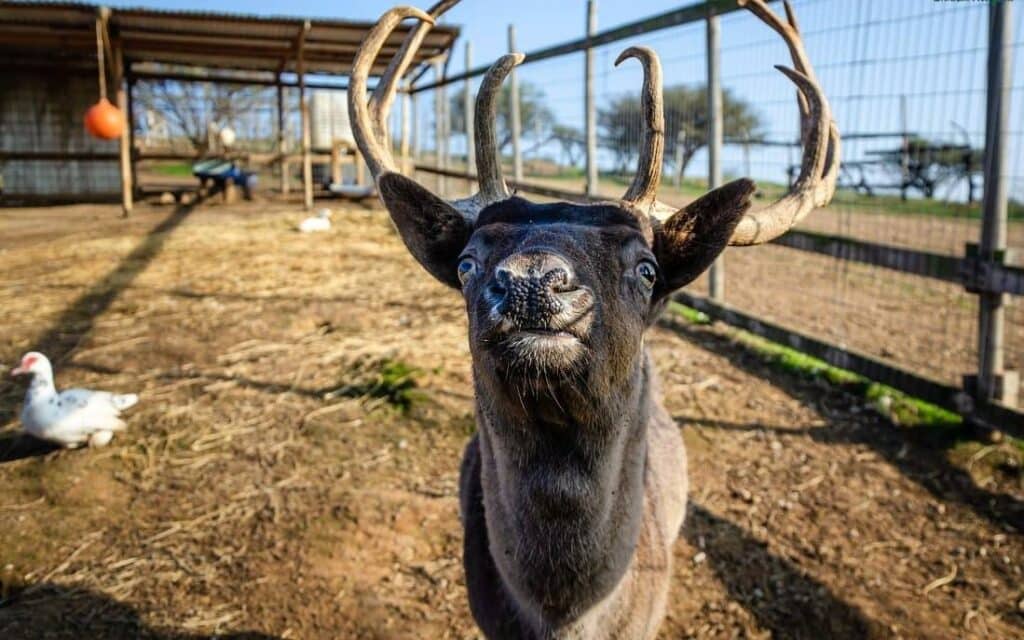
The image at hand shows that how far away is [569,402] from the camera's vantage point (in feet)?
5.98

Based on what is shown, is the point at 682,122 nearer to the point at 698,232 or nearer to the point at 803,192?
the point at 803,192

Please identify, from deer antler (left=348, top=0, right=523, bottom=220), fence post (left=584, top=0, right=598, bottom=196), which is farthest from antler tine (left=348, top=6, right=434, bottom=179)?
fence post (left=584, top=0, right=598, bottom=196)

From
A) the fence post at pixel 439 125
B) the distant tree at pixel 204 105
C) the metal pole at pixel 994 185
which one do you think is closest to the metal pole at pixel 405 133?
the fence post at pixel 439 125

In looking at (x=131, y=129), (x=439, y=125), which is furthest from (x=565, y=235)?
(x=131, y=129)

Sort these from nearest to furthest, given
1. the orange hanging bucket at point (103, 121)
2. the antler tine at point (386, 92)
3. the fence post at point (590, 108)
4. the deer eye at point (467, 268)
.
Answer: the deer eye at point (467, 268)
the antler tine at point (386, 92)
the fence post at point (590, 108)
the orange hanging bucket at point (103, 121)

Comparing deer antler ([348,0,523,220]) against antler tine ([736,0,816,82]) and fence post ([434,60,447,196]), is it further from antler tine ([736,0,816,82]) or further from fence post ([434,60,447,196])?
fence post ([434,60,447,196])

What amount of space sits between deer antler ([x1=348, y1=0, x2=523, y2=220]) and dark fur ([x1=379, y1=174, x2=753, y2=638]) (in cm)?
26

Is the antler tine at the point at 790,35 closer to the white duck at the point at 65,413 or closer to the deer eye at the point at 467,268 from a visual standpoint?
the deer eye at the point at 467,268

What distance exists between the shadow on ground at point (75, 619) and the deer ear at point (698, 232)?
8.03ft

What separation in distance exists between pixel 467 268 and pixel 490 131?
697 millimetres

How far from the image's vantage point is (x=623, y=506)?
2.31 m

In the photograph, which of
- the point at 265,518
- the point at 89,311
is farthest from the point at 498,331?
the point at 89,311

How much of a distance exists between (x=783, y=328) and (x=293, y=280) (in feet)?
18.5

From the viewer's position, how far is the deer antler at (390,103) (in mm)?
2482
